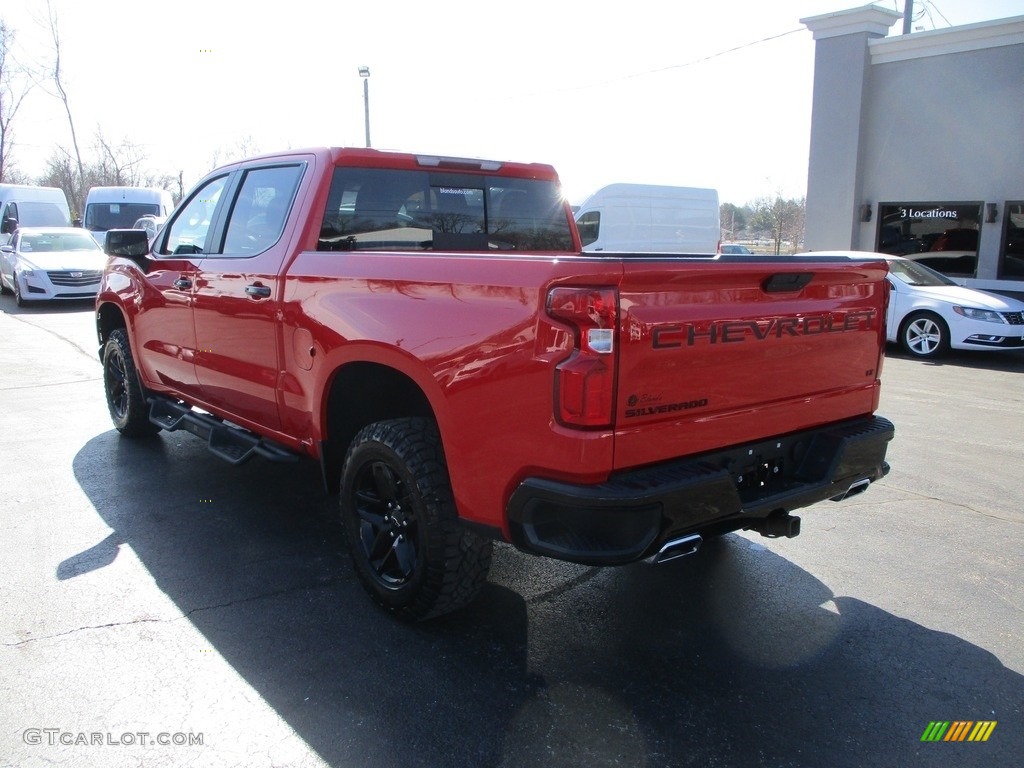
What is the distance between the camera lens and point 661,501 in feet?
8.59

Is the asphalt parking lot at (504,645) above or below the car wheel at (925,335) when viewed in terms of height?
below

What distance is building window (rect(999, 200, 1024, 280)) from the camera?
1423cm

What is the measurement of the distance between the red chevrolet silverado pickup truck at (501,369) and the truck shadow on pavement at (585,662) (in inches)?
13.6

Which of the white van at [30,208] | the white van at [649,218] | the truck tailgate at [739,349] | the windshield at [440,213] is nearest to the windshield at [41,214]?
the white van at [30,208]

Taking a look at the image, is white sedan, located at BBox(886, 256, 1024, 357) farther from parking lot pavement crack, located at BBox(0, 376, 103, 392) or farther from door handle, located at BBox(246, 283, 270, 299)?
parking lot pavement crack, located at BBox(0, 376, 103, 392)

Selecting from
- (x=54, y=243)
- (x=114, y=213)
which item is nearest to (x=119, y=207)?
(x=114, y=213)

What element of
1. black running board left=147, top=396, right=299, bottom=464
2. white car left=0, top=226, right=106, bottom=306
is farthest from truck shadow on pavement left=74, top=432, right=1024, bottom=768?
white car left=0, top=226, right=106, bottom=306

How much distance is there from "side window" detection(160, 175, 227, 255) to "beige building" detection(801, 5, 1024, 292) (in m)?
13.9

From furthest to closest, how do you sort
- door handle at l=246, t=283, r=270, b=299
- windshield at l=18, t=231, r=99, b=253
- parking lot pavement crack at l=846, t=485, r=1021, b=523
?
windshield at l=18, t=231, r=99, b=253 < parking lot pavement crack at l=846, t=485, r=1021, b=523 < door handle at l=246, t=283, r=270, b=299

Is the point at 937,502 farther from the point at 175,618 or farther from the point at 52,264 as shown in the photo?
the point at 52,264

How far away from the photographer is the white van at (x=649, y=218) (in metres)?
14.0

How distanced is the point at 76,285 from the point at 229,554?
→ 14.3m

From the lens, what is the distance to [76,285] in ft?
53.3

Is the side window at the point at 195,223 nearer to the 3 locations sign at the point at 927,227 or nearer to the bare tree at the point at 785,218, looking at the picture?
the 3 locations sign at the point at 927,227
